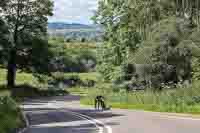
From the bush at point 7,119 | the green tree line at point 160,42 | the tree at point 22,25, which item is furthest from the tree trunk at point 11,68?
the bush at point 7,119

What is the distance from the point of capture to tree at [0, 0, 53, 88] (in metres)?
80.0

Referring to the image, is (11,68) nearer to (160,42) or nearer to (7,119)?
(160,42)

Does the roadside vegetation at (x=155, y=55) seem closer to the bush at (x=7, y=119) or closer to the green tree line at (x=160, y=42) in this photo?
the green tree line at (x=160, y=42)

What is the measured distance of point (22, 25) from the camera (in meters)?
81.8

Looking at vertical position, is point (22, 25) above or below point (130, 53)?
above

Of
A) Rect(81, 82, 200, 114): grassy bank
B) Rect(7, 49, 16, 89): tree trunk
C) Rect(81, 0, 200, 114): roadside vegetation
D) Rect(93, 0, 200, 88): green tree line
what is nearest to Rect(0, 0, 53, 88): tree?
Rect(7, 49, 16, 89): tree trunk

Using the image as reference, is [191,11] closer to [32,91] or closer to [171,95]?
[171,95]

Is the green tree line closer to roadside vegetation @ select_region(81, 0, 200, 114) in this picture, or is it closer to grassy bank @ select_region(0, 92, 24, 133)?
roadside vegetation @ select_region(81, 0, 200, 114)

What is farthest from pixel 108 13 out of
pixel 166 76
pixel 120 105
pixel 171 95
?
pixel 171 95

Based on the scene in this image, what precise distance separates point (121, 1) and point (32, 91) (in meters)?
23.2

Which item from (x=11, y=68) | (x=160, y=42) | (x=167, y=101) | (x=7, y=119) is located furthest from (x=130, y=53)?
(x=7, y=119)

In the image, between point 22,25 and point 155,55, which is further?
point 22,25

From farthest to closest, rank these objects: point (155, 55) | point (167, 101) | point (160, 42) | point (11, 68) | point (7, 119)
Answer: point (11, 68), point (155, 55), point (160, 42), point (167, 101), point (7, 119)

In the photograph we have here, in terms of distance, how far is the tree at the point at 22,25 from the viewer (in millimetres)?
80000
